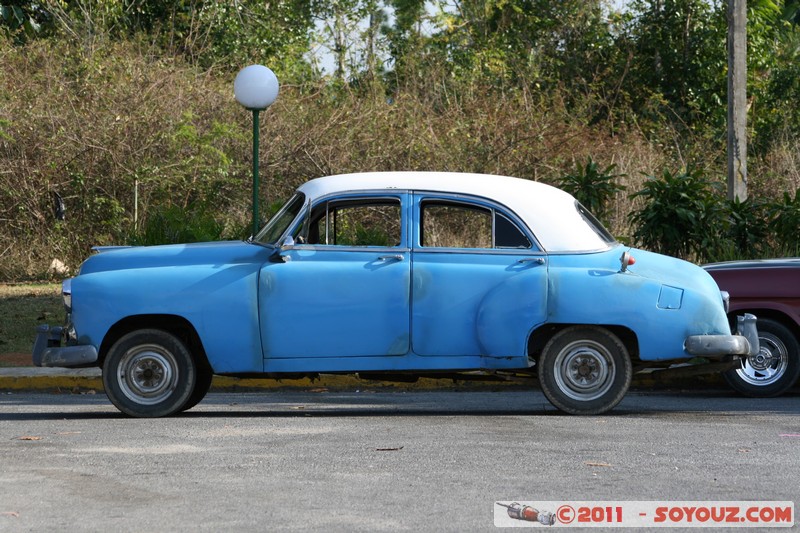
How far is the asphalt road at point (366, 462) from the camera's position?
267 inches

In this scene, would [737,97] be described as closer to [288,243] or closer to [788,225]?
[788,225]

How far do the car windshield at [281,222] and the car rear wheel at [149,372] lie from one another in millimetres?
1018

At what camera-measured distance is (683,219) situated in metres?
17.9

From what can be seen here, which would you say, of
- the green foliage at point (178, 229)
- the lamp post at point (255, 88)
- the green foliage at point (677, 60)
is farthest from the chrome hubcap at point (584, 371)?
the green foliage at point (677, 60)

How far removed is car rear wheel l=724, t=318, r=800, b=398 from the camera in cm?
1203

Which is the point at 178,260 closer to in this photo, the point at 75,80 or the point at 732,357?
the point at 732,357

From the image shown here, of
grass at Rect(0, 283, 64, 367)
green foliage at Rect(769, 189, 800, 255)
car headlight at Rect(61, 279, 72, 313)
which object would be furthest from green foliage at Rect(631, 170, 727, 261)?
car headlight at Rect(61, 279, 72, 313)

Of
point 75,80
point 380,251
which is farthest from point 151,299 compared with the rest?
point 75,80

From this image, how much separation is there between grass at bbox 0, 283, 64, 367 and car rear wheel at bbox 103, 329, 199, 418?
14.0 feet

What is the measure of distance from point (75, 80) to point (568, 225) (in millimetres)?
15318

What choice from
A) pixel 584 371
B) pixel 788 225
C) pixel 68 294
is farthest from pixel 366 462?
pixel 788 225

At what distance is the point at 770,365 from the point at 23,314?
9.36 meters

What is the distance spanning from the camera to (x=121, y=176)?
22.8 m

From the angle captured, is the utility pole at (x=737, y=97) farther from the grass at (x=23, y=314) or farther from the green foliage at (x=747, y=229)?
the grass at (x=23, y=314)
